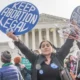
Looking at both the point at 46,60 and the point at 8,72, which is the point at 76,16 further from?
the point at 8,72

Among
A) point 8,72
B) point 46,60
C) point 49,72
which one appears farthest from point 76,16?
point 8,72

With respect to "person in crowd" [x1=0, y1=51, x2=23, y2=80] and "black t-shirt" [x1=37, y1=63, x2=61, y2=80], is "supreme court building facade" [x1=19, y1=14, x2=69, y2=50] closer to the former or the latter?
"person in crowd" [x1=0, y1=51, x2=23, y2=80]

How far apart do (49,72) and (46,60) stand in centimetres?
29

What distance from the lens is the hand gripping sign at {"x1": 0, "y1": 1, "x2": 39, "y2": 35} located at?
606 centimetres

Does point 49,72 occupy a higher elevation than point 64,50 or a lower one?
lower

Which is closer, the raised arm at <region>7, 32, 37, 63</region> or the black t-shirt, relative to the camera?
the black t-shirt

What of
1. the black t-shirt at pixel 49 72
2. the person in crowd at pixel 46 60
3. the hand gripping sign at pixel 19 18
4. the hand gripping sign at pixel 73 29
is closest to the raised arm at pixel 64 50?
the person in crowd at pixel 46 60

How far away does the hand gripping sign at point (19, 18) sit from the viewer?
6.06 metres

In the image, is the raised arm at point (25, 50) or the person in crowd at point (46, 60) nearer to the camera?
the person in crowd at point (46, 60)

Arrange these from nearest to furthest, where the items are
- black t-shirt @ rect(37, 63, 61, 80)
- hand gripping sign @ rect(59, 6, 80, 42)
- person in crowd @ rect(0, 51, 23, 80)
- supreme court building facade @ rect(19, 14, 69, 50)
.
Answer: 1. black t-shirt @ rect(37, 63, 61, 80)
2. person in crowd @ rect(0, 51, 23, 80)
3. hand gripping sign @ rect(59, 6, 80, 42)
4. supreme court building facade @ rect(19, 14, 69, 50)

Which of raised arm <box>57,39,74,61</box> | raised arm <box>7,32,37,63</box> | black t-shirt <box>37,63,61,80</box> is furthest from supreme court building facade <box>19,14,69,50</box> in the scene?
black t-shirt <box>37,63,61,80</box>

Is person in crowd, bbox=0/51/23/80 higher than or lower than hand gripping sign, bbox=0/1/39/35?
lower

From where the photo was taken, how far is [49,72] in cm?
530

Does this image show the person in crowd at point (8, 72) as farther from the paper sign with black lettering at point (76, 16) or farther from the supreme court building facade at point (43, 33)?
the supreme court building facade at point (43, 33)
